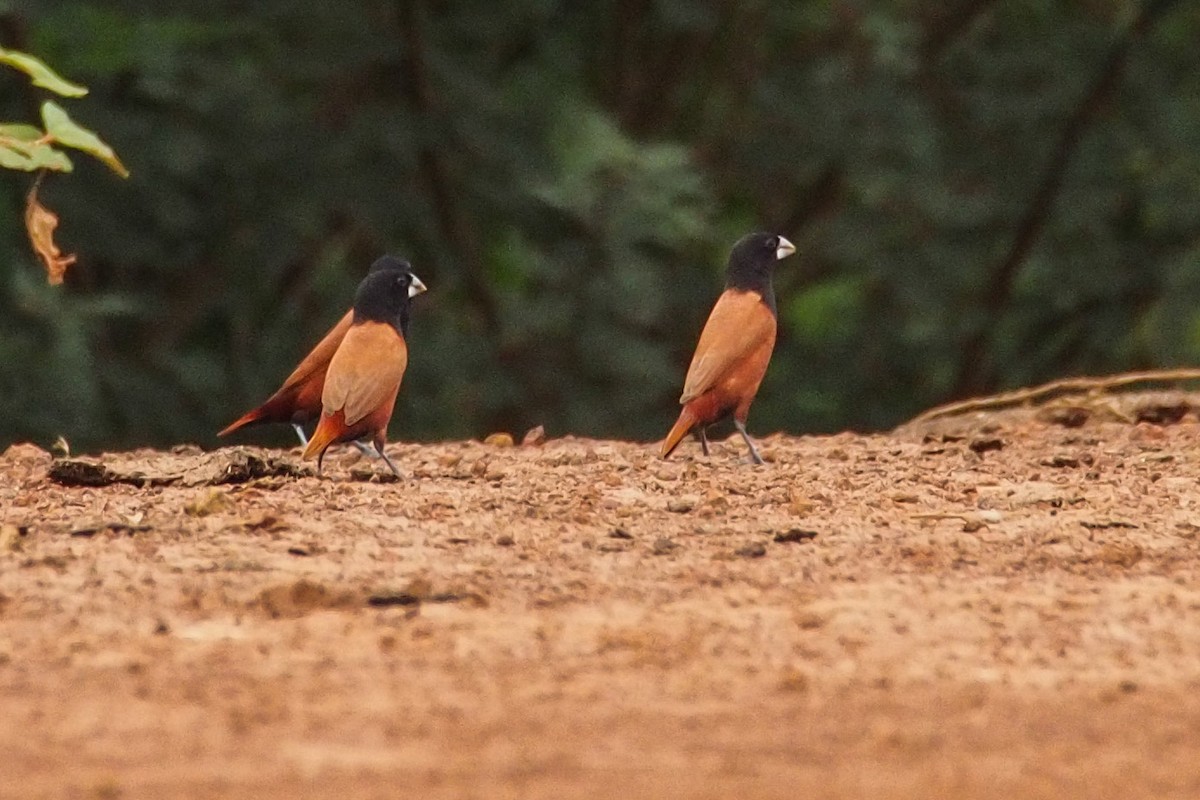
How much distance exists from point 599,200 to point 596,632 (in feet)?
25.5

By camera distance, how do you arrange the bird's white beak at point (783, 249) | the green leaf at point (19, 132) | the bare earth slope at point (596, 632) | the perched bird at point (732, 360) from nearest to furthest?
the bare earth slope at point (596, 632)
the green leaf at point (19, 132)
the perched bird at point (732, 360)
the bird's white beak at point (783, 249)

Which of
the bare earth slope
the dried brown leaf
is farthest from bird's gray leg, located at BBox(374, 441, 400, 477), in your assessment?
the dried brown leaf

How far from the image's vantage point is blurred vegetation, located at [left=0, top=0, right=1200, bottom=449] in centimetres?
1273

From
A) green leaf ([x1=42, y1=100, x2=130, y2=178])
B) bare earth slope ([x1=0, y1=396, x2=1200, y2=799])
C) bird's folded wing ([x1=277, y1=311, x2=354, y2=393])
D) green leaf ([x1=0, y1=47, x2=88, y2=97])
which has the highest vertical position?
bird's folded wing ([x1=277, y1=311, x2=354, y2=393])

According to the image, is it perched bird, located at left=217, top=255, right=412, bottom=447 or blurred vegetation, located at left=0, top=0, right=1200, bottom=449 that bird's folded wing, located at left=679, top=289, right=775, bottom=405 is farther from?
blurred vegetation, located at left=0, top=0, right=1200, bottom=449

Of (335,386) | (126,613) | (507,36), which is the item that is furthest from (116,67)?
(126,613)

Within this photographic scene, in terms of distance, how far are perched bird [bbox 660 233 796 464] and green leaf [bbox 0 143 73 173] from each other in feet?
7.22

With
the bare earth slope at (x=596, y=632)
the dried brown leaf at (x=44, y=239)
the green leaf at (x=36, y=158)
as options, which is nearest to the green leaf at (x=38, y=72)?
the green leaf at (x=36, y=158)

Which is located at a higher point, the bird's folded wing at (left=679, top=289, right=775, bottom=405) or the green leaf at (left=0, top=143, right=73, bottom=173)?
the bird's folded wing at (left=679, top=289, right=775, bottom=405)

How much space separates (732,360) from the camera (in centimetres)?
758

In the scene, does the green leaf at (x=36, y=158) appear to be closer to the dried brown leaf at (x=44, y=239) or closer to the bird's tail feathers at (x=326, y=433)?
the dried brown leaf at (x=44, y=239)

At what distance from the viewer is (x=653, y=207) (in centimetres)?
1224

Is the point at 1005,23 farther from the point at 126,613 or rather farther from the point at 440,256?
the point at 126,613

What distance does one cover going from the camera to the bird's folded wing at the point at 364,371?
22.8 feet
